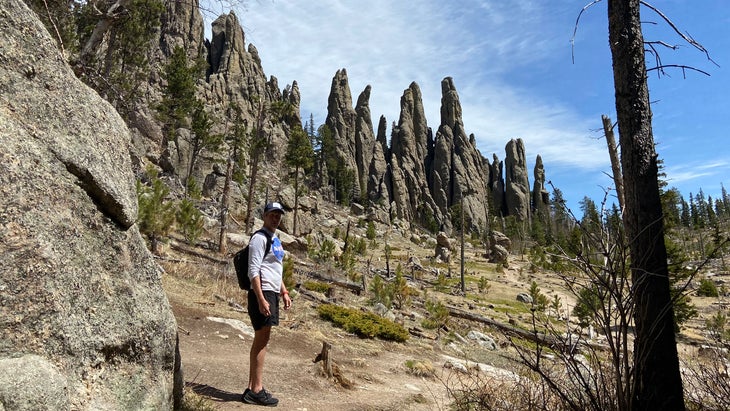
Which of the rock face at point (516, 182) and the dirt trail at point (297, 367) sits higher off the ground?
the rock face at point (516, 182)

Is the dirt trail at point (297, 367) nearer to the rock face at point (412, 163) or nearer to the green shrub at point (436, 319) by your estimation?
the green shrub at point (436, 319)

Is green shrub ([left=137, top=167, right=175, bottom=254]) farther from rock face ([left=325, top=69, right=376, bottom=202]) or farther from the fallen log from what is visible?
rock face ([left=325, top=69, right=376, bottom=202])

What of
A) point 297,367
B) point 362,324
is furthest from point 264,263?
point 362,324

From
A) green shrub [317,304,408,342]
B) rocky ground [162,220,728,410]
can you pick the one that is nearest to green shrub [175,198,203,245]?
rocky ground [162,220,728,410]

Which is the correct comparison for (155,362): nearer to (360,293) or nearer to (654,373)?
(654,373)

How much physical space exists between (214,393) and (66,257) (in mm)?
2538

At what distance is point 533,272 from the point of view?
39.5 meters

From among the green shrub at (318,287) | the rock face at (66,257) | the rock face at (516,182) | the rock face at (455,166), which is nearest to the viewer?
the rock face at (66,257)

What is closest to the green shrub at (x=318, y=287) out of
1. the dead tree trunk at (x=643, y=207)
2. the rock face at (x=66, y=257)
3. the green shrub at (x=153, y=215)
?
the green shrub at (x=153, y=215)

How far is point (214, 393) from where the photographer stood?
453 centimetres

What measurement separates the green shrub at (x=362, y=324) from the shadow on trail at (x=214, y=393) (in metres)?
6.25

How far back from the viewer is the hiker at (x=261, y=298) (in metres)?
4.15

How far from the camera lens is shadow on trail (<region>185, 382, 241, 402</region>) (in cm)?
438

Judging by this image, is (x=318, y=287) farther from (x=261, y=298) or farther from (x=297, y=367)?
(x=261, y=298)
